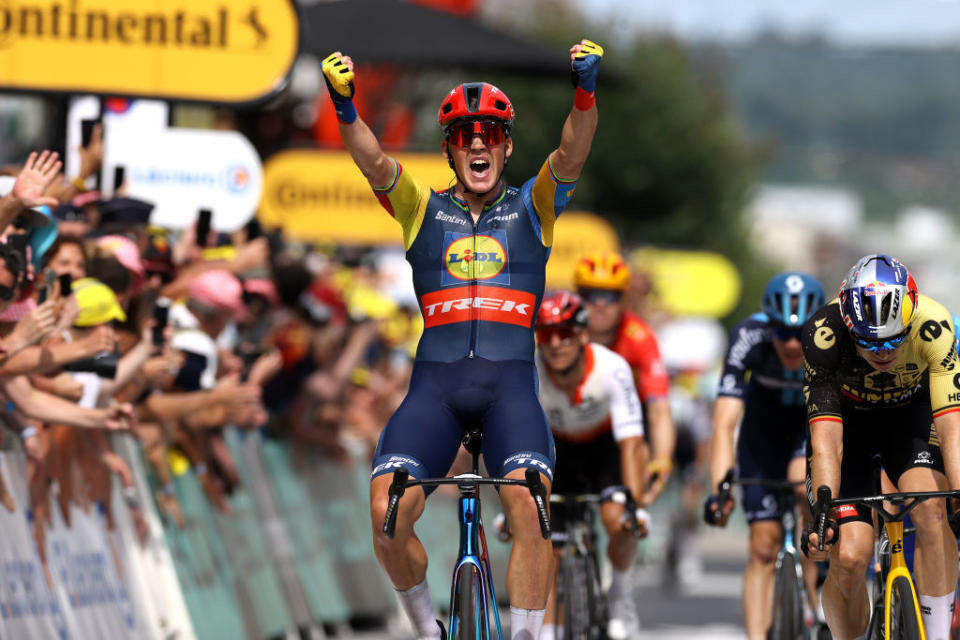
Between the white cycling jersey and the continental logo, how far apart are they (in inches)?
116

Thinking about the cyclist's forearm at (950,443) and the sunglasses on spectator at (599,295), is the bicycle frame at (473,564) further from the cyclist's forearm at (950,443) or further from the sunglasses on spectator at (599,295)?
the sunglasses on spectator at (599,295)

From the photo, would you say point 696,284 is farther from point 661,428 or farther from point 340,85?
point 340,85

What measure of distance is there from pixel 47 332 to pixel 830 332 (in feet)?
11.0

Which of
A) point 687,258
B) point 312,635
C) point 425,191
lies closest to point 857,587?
point 425,191

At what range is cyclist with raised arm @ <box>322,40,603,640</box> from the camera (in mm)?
7258

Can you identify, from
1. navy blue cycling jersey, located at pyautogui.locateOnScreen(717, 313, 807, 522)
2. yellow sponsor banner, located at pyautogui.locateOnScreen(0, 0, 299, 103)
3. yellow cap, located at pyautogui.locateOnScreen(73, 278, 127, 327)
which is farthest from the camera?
yellow sponsor banner, located at pyautogui.locateOnScreen(0, 0, 299, 103)

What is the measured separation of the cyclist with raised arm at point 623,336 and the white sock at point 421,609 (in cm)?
370

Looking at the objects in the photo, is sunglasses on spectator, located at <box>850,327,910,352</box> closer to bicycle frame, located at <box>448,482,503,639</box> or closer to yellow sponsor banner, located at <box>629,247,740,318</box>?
bicycle frame, located at <box>448,482,503,639</box>

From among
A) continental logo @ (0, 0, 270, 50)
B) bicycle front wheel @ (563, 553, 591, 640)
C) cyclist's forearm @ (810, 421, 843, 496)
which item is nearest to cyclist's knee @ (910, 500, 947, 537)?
cyclist's forearm @ (810, 421, 843, 496)

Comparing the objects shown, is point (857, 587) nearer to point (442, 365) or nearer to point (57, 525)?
point (442, 365)

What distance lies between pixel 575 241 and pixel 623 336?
9.17m

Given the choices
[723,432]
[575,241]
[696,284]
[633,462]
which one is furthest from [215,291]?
[696,284]

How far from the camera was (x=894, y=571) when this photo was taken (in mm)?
7500

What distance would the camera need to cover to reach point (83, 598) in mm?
8953
